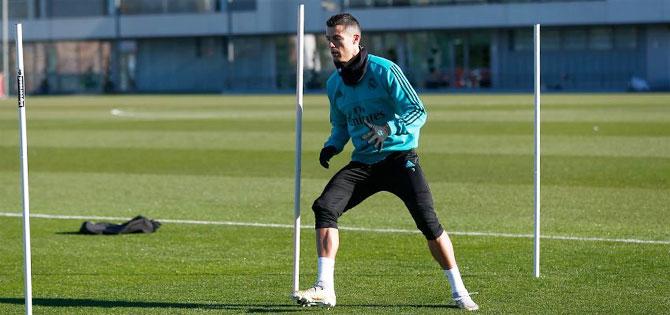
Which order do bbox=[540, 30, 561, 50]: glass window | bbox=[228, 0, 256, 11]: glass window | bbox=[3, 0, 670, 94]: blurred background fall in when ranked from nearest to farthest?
bbox=[3, 0, 670, 94]: blurred background < bbox=[540, 30, 561, 50]: glass window < bbox=[228, 0, 256, 11]: glass window

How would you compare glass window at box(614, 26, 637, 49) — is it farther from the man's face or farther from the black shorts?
the man's face

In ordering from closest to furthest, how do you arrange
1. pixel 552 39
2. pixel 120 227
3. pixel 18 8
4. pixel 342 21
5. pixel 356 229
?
pixel 342 21 → pixel 120 227 → pixel 356 229 → pixel 552 39 → pixel 18 8

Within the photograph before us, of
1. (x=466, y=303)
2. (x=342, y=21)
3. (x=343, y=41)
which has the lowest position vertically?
(x=466, y=303)

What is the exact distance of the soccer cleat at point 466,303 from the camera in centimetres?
889

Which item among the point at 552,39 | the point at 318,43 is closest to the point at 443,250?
the point at 552,39

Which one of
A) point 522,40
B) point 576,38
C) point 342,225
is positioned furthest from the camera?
point 522,40

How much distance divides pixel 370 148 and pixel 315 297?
1.04 meters

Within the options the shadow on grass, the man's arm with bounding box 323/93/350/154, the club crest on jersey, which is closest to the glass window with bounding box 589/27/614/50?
the man's arm with bounding box 323/93/350/154

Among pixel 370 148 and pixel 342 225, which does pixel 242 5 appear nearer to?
pixel 342 225

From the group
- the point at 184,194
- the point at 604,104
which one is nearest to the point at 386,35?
the point at 604,104

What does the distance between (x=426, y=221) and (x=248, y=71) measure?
7391 cm

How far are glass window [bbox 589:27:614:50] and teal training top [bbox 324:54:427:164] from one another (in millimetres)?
64864

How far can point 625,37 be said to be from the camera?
71812mm

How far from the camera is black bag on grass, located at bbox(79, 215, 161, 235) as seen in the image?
13.5 meters
